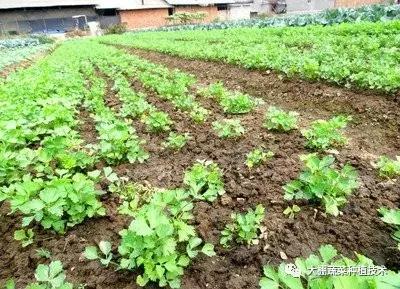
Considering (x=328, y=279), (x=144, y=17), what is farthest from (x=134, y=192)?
(x=144, y=17)

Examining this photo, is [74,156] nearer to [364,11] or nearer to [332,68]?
[332,68]

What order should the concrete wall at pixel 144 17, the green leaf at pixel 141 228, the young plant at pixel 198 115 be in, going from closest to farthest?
the green leaf at pixel 141 228 → the young plant at pixel 198 115 → the concrete wall at pixel 144 17

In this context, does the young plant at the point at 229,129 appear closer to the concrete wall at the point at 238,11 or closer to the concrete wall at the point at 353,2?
the concrete wall at the point at 353,2

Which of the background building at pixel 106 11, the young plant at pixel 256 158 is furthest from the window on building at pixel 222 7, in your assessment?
the young plant at pixel 256 158

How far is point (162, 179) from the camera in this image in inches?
144

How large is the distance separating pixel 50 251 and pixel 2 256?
0.45m

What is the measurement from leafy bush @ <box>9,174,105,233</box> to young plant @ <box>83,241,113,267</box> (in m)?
0.44

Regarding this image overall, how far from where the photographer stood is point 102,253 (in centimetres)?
260

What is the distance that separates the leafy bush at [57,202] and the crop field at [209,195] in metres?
0.01

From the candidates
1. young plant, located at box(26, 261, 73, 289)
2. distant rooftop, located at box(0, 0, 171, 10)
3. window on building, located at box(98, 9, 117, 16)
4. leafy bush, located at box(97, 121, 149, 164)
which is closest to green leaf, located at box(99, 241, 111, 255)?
young plant, located at box(26, 261, 73, 289)

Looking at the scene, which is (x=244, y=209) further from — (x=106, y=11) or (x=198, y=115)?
(x=106, y=11)

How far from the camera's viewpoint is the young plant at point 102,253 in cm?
234

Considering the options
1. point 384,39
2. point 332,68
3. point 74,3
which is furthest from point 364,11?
point 74,3

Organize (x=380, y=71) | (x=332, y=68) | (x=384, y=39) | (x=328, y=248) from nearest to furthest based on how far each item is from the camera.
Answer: (x=328, y=248) → (x=380, y=71) → (x=332, y=68) → (x=384, y=39)
